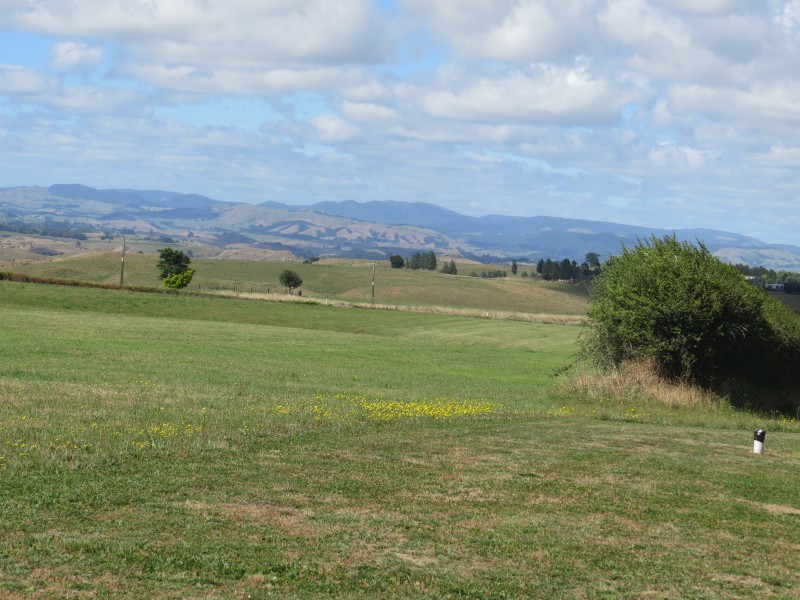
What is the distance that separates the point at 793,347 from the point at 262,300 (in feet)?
193

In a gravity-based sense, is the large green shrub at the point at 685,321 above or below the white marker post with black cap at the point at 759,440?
above

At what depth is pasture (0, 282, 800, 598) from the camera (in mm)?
9531

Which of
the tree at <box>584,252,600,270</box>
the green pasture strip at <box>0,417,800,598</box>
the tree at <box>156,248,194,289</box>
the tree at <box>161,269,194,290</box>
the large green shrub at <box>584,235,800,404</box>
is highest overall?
the tree at <box>584,252,600,270</box>

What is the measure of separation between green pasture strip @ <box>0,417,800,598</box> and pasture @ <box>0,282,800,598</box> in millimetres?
46

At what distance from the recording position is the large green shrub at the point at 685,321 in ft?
107

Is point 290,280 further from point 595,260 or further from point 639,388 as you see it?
point 639,388

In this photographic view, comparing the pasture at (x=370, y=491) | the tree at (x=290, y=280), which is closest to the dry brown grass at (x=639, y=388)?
the pasture at (x=370, y=491)

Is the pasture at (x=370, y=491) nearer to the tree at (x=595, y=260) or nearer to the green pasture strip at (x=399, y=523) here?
the green pasture strip at (x=399, y=523)

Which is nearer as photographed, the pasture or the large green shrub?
the pasture

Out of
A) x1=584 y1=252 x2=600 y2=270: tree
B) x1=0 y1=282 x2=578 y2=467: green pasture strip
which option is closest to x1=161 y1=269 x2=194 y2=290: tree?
x1=0 y1=282 x2=578 y2=467: green pasture strip

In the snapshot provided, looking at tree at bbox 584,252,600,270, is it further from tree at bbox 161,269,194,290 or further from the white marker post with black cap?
tree at bbox 161,269,194,290

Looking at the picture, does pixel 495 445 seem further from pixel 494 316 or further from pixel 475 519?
pixel 494 316

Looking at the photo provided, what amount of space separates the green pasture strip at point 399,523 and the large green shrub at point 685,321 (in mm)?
14575

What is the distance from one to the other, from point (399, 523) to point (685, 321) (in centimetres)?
2354
